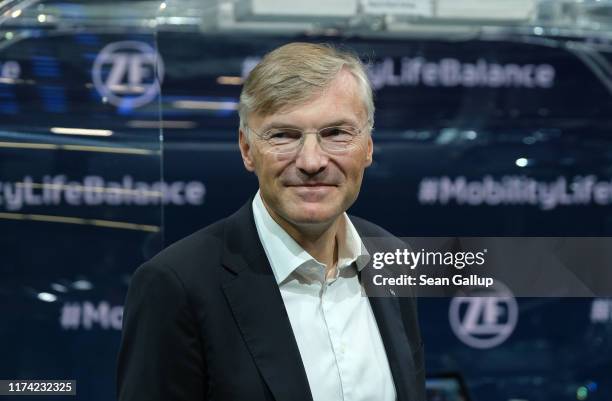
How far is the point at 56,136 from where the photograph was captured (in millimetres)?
2574

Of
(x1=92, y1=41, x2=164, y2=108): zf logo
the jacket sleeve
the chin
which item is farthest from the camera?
(x1=92, y1=41, x2=164, y2=108): zf logo

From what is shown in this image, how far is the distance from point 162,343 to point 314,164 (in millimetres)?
377

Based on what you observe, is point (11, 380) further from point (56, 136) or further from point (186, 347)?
point (186, 347)

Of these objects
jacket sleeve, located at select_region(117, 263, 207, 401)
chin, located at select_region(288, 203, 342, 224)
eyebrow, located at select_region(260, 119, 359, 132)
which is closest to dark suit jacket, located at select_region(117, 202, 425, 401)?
jacket sleeve, located at select_region(117, 263, 207, 401)

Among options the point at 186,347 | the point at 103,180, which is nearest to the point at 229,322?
the point at 186,347

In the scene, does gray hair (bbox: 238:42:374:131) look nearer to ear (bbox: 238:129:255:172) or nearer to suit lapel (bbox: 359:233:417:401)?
ear (bbox: 238:129:255:172)

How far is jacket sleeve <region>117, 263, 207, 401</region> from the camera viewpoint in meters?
1.25

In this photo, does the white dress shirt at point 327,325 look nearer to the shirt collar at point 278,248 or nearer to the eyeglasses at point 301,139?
the shirt collar at point 278,248

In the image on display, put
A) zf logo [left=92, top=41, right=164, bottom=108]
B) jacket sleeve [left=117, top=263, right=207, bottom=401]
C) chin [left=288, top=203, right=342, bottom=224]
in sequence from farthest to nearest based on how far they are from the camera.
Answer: zf logo [left=92, top=41, right=164, bottom=108]
chin [left=288, top=203, right=342, bottom=224]
jacket sleeve [left=117, top=263, right=207, bottom=401]

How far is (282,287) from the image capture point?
4.70ft

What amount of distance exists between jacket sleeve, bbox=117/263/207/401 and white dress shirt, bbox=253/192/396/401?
0.20 m

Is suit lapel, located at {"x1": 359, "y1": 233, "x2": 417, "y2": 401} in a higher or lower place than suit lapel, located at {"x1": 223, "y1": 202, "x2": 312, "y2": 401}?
lower

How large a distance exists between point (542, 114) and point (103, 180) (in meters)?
1.44

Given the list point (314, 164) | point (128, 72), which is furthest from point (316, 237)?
point (128, 72)
